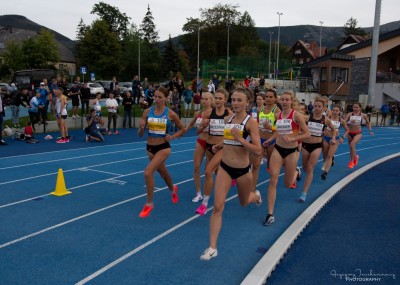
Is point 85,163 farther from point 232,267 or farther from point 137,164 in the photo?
point 232,267

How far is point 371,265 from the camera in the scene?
4816 millimetres

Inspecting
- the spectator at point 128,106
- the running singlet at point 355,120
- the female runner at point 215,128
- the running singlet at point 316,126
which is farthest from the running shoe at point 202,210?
the spectator at point 128,106

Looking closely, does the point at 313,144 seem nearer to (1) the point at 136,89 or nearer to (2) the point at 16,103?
(2) the point at 16,103

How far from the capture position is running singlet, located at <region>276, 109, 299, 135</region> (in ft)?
21.8

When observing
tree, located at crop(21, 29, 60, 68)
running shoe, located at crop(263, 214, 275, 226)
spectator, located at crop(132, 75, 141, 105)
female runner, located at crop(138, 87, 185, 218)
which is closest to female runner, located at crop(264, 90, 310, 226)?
running shoe, located at crop(263, 214, 275, 226)

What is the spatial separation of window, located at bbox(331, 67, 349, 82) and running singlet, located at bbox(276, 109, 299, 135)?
36499 mm

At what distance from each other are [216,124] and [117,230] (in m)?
2.37

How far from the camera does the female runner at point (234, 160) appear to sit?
4.64 meters

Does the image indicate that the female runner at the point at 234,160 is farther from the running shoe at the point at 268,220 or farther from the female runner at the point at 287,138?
the female runner at the point at 287,138

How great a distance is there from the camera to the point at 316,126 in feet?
27.5

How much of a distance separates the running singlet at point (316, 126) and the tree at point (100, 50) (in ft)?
185

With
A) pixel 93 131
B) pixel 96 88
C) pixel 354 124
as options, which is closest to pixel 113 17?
pixel 96 88

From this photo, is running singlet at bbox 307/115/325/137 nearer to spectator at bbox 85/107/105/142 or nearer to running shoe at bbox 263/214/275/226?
running shoe at bbox 263/214/275/226

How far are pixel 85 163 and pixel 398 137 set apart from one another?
1873cm
